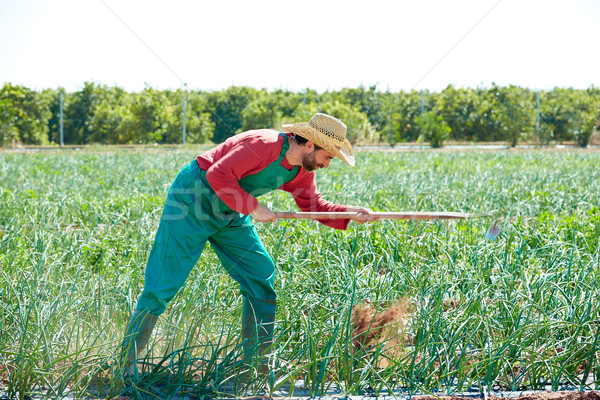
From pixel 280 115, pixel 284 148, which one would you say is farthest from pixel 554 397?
pixel 280 115

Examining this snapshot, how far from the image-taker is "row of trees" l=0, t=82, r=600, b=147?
2394 cm

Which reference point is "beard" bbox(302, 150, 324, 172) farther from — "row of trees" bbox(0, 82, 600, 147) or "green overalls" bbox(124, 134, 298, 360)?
"row of trees" bbox(0, 82, 600, 147)

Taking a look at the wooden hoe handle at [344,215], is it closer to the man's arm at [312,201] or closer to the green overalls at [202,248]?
the man's arm at [312,201]

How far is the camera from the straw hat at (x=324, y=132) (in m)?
2.71

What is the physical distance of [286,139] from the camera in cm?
278

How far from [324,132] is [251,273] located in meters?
0.80

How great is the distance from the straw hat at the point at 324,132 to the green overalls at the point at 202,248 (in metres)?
0.11

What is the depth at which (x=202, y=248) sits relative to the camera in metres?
2.75

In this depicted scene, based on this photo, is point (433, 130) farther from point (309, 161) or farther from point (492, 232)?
point (309, 161)

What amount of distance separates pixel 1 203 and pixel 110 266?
2829 millimetres

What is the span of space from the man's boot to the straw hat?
3.70 ft

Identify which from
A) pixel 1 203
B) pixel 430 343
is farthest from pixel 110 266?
pixel 1 203

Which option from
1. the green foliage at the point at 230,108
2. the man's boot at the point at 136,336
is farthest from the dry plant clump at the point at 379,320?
the green foliage at the point at 230,108


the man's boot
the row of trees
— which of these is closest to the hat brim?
the man's boot
